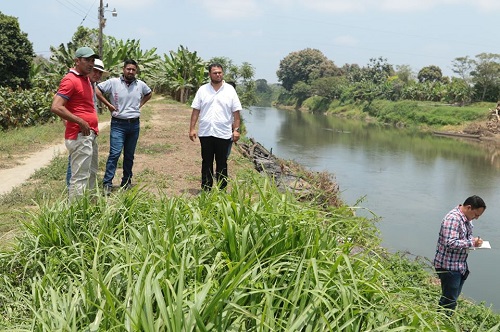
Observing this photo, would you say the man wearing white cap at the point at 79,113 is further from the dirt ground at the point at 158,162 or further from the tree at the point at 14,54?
the tree at the point at 14,54

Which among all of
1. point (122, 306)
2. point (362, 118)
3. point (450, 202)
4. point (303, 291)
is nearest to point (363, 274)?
point (303, 291)

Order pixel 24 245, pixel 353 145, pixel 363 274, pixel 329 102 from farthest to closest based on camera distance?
pixel 329 102 < pixel 353 145 < pixel 24 245 < pixel 363 274

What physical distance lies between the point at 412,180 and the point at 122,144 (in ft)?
46.8

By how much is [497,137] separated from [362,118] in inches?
739

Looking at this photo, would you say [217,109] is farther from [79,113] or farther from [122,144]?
[79,113]

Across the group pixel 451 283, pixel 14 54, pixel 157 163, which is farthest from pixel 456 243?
pixel 14 54

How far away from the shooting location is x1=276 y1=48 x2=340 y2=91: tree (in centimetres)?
8012

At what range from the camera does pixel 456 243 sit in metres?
4.40

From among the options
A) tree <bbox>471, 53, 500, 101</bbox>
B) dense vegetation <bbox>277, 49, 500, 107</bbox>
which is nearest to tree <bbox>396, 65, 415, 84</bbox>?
dense vegetation <bbox>277, 49, 500, 107</bbox>

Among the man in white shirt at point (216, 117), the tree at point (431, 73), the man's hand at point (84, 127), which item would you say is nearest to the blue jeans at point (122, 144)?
the man in white shirt at point (216, 117)

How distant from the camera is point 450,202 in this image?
580 inches

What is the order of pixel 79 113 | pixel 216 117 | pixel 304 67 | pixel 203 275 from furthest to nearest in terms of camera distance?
pixel 304 67 → pixel 216 117 → pixel 79 113 → pixel 203 275

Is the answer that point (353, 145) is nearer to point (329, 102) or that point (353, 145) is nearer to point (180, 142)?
point (180, 142)

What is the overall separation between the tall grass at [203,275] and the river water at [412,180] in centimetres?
95
